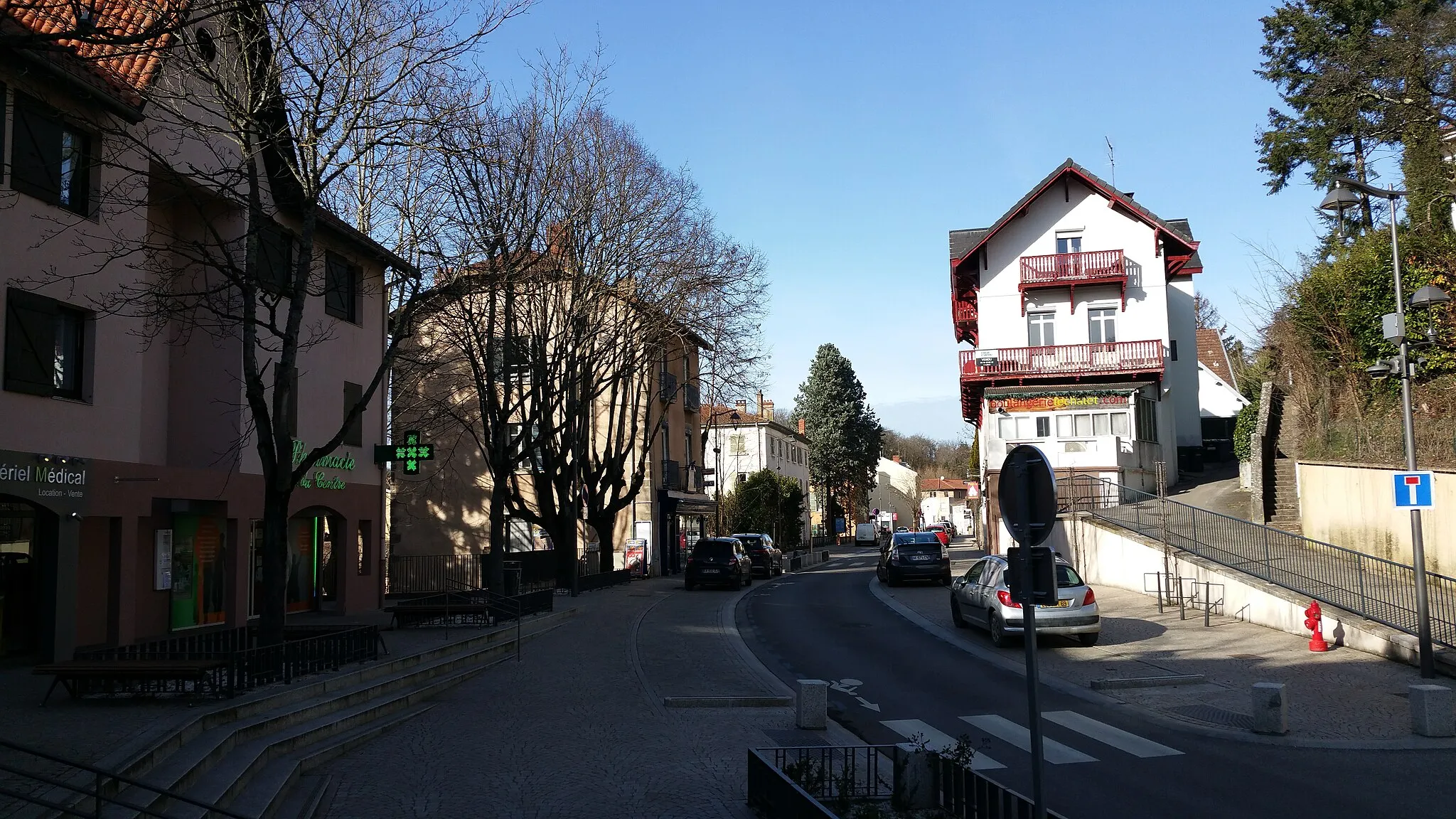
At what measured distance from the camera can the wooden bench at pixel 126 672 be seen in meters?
10.9

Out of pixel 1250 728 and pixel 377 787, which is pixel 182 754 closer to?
pixel 377 787

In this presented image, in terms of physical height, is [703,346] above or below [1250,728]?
above

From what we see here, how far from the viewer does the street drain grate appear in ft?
39.7

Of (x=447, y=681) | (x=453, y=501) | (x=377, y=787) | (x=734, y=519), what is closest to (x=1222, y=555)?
(x=447, y=681)

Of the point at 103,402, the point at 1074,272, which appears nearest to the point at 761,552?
the point at 1074,272

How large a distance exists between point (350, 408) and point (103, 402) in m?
8.28

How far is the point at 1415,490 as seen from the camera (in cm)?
1427

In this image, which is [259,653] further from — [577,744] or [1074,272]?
[1074,272]

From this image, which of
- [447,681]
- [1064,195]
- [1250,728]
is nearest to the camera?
[1250,728]

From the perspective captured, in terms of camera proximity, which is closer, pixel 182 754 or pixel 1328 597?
pixel 182 754

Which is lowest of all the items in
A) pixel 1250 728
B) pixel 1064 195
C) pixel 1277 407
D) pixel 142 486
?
pixel 1250 728

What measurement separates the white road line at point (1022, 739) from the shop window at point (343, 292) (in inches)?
641

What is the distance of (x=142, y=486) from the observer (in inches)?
667

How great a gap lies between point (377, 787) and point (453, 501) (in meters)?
35.5
